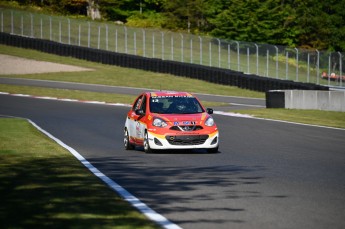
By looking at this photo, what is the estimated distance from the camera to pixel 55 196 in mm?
11344

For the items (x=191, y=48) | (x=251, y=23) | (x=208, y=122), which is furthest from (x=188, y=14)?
(x=208, y=122)

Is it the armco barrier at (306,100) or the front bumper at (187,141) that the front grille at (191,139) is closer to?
the front bumper at (187,141)

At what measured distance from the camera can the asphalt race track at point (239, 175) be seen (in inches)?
397

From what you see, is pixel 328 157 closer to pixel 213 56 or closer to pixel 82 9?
pixel 213 56

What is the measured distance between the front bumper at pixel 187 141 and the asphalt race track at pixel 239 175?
A: 0.18 m

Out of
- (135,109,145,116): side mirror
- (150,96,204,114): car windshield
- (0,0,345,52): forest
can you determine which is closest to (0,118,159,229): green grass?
(135,109,145,116): side mirror

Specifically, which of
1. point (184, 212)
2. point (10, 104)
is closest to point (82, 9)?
point (10, 104)

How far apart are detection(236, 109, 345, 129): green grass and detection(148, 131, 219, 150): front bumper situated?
433 inches

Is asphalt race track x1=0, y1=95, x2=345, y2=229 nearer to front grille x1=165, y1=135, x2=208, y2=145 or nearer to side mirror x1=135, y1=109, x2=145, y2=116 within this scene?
front grille x1=165, y1=135, x2=208, y2=145

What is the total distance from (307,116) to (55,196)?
79.6ft

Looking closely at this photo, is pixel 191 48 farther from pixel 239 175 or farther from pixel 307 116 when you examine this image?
pixel 239 175

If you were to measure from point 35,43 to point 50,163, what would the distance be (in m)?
44.2

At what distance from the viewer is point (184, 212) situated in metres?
10.2

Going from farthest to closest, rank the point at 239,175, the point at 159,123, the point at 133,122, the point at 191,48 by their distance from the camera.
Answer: the point at 191,48, the point at 133,122, the point at 159,123, the point at 239,175
